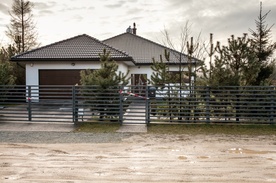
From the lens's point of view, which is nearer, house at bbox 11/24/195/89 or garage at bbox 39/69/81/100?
house at bbox 11/24/195/89

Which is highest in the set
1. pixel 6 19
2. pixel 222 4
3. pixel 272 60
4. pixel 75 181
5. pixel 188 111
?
pixel 6 19

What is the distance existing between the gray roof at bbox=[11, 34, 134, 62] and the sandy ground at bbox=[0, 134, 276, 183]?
1072 centimetres

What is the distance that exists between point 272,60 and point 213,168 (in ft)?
38.2

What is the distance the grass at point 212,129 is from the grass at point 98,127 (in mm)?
1433

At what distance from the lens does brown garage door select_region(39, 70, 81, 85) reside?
1950 cm

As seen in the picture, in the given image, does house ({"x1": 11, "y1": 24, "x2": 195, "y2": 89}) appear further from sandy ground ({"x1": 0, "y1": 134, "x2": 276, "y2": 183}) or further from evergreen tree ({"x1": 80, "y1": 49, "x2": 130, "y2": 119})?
sandy ground ({"x1": 0, "y1": 134, "x2": 276, "y2": 183})

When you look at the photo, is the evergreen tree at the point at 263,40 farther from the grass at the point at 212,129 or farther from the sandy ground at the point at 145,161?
the sandy ground at the point at 145,161

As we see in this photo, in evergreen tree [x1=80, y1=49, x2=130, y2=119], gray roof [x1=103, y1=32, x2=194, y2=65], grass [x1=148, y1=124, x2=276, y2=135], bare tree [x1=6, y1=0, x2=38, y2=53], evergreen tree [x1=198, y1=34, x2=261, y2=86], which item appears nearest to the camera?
grass [x1=148, y1=124, x2=276, y2=135]

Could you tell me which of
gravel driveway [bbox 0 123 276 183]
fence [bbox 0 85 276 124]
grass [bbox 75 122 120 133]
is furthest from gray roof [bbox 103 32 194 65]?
gravel driveway [bbox 0 123 276 183]

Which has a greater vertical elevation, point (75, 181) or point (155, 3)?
point (155, 3)

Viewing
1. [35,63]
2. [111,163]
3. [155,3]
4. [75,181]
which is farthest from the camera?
[35,63]

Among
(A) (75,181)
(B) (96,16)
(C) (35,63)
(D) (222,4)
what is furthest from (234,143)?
(C) (35,63)

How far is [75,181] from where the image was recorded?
561cm

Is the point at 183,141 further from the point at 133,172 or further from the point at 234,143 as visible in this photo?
the point at 133,172
